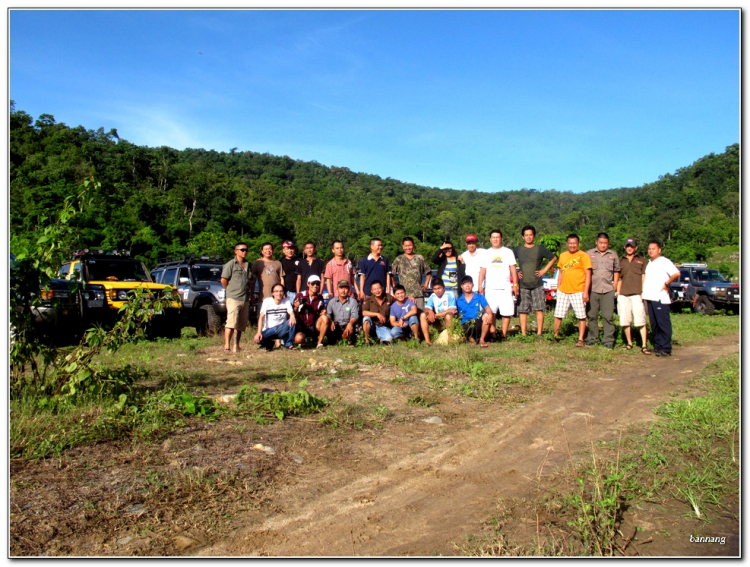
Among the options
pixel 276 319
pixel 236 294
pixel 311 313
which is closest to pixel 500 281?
pixel 311 313

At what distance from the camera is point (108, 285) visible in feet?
38.5

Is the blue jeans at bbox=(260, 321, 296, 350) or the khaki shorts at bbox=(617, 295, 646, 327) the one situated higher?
the khaki shorts at bbox=(617, 295, 646, 327)

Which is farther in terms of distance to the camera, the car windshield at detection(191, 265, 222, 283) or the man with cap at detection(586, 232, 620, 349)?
the car windshield at detection(191, 265, 222, 283)

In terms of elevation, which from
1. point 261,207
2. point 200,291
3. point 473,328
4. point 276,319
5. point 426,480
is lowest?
point 426,480

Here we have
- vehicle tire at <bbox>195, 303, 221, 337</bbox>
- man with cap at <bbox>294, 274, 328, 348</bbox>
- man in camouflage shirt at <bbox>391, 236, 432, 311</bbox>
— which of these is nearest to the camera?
man with cap at <bbox>294, 274, 328, 348</bbox>

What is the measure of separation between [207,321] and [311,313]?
385cm

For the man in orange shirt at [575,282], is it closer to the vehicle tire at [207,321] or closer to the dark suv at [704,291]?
the vehicle tire at [207,321]

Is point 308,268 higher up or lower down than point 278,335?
higher up

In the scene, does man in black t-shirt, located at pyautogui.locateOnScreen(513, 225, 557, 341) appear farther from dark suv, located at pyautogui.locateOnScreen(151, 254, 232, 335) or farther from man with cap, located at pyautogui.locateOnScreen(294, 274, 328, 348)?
dark suv, located at pyautogui.locateOnScreen(151, 254, 232, 335)

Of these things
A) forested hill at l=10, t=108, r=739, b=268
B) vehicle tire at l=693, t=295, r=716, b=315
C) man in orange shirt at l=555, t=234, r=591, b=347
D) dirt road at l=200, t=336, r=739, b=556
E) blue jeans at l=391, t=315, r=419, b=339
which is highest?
forested hill at l=10, t=108, r=739, b=268

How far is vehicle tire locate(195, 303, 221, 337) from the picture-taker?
11688mm

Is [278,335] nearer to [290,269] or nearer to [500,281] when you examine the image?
[290,269]

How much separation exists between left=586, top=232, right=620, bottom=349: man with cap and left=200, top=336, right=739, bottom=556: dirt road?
3169mm

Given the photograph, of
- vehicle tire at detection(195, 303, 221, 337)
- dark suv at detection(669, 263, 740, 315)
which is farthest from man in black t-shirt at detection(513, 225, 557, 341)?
dark suv at detection(669, 263, 740, 315)
